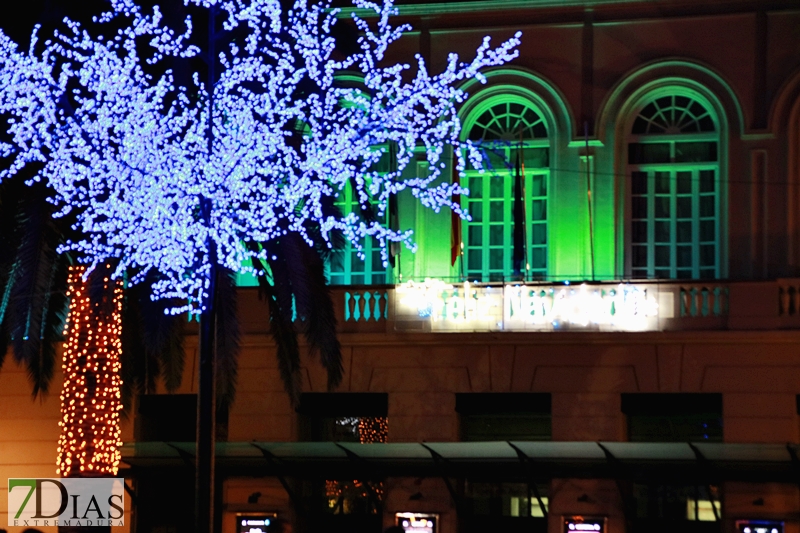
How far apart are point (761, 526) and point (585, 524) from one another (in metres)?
2.67

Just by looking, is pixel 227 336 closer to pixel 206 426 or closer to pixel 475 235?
pixel 206 426

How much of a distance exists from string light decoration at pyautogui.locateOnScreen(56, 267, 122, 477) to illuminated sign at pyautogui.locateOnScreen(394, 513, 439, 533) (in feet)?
19.1

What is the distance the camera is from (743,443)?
19.9 metres

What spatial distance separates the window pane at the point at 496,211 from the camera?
23.0 metres

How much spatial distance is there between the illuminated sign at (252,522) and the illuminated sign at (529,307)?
3.96 meters

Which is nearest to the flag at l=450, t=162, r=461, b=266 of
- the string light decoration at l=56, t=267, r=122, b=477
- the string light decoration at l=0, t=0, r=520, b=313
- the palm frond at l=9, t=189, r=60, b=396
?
the string light decoration at l=0, t=0, r=520, b=313

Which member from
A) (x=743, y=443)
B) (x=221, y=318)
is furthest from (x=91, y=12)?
(x=743, y=443)

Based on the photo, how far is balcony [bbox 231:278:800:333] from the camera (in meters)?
20.6

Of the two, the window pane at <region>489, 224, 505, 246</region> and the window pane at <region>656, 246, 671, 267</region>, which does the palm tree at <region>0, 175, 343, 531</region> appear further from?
the window pane at <region>656, 246, 671, 267</region>

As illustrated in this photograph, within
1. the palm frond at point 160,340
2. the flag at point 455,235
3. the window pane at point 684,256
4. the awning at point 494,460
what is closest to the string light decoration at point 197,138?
the palm frond at point 160,340

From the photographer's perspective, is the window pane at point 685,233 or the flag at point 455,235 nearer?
the flag at point 455,235

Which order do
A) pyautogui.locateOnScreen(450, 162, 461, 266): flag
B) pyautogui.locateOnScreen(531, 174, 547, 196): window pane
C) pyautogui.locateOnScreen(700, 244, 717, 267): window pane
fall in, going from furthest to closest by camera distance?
1. pyautogui.locateOnScreen(531, 174, 547, 196): window pane
2. pyautogui.locateOnScreen(700, 244, 717, 267): window pane
3. pyautogui.locateOnScreen(450, 162, 461, 266): flag

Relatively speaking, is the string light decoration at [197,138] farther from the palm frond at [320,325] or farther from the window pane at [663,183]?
the window pane at [663,183]

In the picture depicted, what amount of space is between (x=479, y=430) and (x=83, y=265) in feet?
26.0
